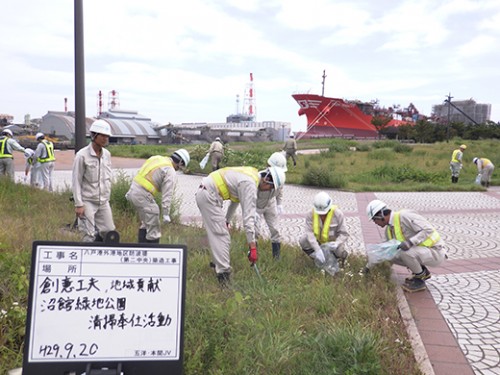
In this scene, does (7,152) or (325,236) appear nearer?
(325,236)

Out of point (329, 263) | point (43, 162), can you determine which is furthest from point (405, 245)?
point (43, 162)

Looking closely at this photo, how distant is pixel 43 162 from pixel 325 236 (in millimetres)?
8610

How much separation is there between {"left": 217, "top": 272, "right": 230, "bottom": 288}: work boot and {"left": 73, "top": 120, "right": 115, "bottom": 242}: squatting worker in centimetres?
160

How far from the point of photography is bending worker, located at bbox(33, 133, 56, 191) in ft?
36.1

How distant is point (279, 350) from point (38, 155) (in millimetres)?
10032

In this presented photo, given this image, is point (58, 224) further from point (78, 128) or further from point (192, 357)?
point (192, 357)

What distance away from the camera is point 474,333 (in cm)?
383

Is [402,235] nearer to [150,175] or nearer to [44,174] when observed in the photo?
[150,175]

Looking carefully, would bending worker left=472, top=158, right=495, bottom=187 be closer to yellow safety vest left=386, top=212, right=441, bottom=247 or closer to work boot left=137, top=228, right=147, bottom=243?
yellow safety vest left=386, top=212, right=441, bottom=247

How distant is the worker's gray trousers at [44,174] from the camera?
36.4 feet

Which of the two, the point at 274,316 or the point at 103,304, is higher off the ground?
the point at 103,304

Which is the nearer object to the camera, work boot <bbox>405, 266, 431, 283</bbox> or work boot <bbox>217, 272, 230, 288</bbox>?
work boot <bbox>217, 272, 230, 288</bbox>

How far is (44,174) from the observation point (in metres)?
11.2

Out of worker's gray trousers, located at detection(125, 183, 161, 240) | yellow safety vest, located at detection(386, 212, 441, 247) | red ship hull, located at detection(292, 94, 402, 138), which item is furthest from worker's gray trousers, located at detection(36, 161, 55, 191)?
red ship hull, located at detection(292, 94, 402, 138)
